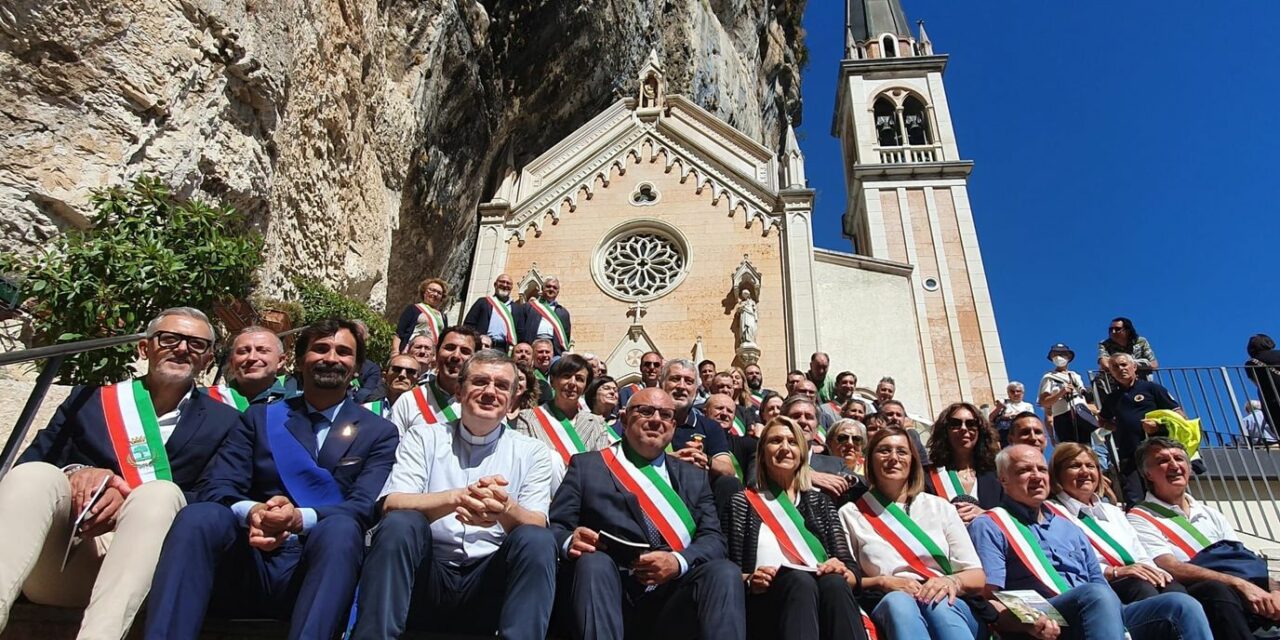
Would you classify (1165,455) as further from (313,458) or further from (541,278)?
(541,278)

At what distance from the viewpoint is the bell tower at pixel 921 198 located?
15.0 meters

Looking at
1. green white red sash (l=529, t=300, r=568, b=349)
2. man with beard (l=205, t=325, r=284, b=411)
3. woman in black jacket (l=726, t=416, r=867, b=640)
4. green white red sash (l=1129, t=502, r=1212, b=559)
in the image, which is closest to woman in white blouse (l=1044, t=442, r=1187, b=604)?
green white red sash (l=1129, t=502, r=1212, b=559)

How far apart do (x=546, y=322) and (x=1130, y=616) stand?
6.71 metres

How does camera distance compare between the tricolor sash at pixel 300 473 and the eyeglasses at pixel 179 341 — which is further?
the eyeglasses at pixel 179 341

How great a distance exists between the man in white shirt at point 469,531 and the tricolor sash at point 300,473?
0.23m

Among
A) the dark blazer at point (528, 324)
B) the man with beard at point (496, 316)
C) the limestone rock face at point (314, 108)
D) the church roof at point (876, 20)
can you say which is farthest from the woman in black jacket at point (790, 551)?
the church roof at point (876, 20)

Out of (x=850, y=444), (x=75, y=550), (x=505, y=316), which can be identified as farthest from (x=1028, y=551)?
(x=505, y=316)

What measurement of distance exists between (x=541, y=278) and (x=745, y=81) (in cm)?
1181

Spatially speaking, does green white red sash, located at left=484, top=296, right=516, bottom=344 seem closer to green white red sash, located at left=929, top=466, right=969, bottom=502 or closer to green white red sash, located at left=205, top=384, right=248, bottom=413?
green white red sash, located at left=205, top=384, right=248, bottom=413

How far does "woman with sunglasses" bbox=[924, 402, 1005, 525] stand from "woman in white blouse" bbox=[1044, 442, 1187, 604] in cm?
51

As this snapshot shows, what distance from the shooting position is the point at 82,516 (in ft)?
8.10

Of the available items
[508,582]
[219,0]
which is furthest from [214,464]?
[219,0]

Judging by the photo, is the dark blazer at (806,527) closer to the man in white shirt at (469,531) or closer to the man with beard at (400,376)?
the man in white shirt at (469,531)

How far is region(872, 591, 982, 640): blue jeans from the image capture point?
2.88 m
